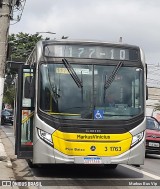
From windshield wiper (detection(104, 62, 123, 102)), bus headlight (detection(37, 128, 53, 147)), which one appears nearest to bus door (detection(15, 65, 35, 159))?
bus headlight (detection(37, 128, 53, 147))

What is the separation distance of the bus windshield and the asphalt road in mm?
1472

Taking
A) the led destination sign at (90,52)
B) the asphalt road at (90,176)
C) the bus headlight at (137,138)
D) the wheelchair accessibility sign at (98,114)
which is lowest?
the asphalt road at (90,176)

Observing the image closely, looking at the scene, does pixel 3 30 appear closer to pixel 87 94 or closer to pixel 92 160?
pixel 87 94

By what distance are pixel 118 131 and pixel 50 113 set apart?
1593 mm

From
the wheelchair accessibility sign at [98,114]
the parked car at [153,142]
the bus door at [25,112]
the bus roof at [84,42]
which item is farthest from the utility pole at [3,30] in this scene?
the parked car at [153,142]

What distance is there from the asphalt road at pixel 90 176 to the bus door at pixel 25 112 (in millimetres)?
658

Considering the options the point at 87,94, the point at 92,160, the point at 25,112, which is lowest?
the point at 92,160

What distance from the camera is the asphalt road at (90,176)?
1001 centimetres

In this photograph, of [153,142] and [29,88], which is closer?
[29,88]

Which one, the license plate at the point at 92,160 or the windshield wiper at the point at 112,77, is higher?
the windshield wiper at the point at 112,77

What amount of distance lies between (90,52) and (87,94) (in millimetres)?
1081

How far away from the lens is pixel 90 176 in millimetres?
11266

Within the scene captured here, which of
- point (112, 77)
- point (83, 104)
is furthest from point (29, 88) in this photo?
point (112, 77)

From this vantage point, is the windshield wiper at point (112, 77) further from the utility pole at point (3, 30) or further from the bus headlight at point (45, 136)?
the utility pole at point (3, 30)
